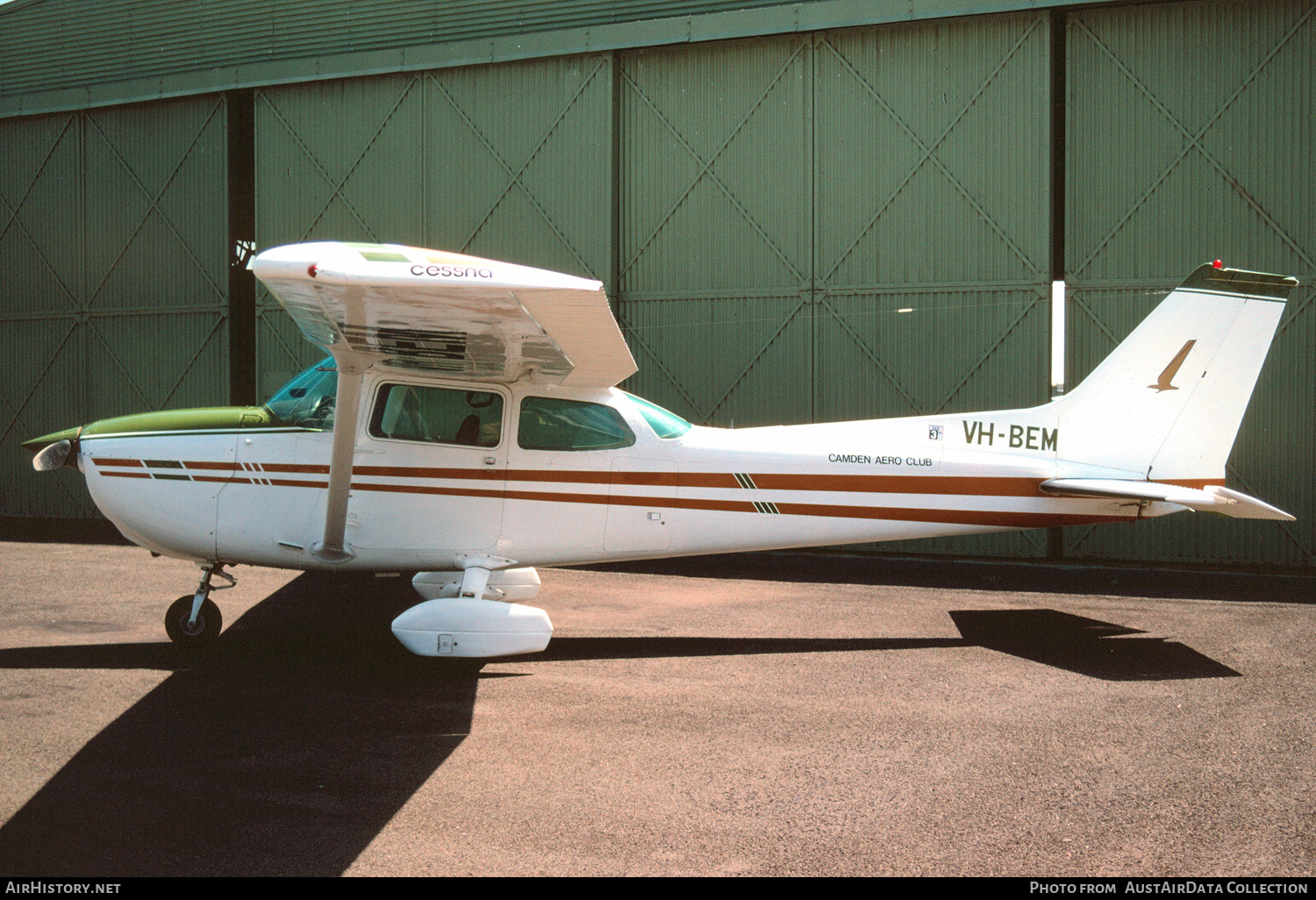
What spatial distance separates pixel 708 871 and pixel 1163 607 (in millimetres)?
6262

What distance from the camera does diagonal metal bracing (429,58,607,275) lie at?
1209 centimetres

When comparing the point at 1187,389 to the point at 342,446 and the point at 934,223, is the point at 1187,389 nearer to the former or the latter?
the point at 934,223

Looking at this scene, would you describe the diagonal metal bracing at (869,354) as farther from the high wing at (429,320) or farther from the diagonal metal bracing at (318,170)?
the diagonal metal bracing at (318,170)

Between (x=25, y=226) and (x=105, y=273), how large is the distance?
5.84ft

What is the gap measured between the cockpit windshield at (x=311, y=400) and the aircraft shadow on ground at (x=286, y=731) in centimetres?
154

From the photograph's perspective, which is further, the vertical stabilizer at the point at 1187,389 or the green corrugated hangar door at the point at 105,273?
the green corrugated hangar door at the point at 105,273

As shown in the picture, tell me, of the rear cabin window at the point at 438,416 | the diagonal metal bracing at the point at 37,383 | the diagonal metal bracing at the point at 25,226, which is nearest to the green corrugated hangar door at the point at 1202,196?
the rear cabin window at the point at 438,416

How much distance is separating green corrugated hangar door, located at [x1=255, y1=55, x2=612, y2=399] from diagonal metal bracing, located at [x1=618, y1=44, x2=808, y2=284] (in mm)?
420

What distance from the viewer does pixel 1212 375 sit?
A: 22.6ft

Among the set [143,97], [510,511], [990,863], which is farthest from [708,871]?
[143,97]

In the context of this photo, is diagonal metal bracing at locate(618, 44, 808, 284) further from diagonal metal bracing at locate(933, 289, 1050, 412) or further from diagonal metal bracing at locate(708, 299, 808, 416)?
diagonal metal bracing at locate(933, 289, 1050, 412)

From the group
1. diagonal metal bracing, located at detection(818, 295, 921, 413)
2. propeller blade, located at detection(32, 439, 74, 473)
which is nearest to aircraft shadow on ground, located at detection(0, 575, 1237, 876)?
propeller blade, located at detection(32, 439, 74, 473)

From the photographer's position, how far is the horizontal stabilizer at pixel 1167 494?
21.0ft

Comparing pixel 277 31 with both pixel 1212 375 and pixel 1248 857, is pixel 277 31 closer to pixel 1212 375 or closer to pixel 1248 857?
pixel 1212 375
